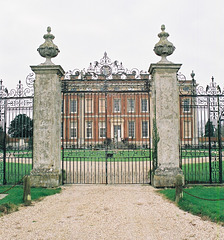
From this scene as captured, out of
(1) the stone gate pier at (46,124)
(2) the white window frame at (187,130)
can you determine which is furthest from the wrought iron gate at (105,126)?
(2) the white window frame at (187,130)

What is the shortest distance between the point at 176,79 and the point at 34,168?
5083 mm

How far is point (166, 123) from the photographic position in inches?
291

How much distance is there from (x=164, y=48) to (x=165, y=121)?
225cm

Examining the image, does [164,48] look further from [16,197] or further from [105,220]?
[16,197]

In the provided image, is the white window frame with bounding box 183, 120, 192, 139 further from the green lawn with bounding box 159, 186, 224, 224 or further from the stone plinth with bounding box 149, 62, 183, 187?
the green lawn with bounding box 159, 186, 224, 224

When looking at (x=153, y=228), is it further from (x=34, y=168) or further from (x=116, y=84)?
(x=116, y=84)

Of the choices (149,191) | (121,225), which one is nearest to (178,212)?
(121,225)

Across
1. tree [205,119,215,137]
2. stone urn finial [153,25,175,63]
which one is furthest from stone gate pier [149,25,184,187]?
tree [205,119,215,137]

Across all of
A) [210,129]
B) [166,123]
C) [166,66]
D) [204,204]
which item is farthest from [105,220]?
[210,129]

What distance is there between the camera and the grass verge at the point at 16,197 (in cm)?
524

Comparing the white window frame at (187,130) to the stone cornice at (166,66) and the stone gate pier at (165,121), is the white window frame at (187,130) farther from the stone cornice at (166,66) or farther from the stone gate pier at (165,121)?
the stone cornice at (166,66)

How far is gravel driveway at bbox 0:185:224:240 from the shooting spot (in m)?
3.88

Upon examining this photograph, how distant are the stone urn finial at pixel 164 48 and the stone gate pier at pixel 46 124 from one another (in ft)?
10.2

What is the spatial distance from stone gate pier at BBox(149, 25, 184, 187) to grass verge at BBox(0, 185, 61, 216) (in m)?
3.09
